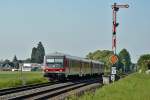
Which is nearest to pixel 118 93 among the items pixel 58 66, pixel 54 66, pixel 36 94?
pixel 36 94

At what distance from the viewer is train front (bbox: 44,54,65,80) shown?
4956 centimetres

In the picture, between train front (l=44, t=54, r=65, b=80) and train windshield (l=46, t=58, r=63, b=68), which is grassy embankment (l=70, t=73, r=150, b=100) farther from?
train windshield (l=46, t=58, r=63, b=68)

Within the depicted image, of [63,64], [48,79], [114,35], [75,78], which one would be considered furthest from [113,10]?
[75,78]

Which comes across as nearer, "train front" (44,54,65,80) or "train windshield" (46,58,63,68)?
"train front" (44,54,65,80)

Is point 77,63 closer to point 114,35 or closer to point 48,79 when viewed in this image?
point 48,79

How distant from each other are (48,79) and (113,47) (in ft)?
44.8

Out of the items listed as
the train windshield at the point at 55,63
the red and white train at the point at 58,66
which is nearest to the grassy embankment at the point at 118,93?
the red and white train at the point at 58,66

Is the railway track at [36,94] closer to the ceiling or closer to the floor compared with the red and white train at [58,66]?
closer to the floor

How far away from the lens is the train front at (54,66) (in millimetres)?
49562

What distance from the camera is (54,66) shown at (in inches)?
1970

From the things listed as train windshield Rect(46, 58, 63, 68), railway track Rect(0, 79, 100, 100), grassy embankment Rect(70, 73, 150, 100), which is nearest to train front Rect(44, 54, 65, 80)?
train windshield Rect(46, 58, 63, 68)

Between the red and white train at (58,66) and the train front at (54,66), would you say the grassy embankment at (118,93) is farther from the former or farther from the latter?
the red and white train at (58,66)

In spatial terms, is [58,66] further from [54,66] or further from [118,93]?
[118,93]

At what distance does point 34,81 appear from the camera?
165 ft
